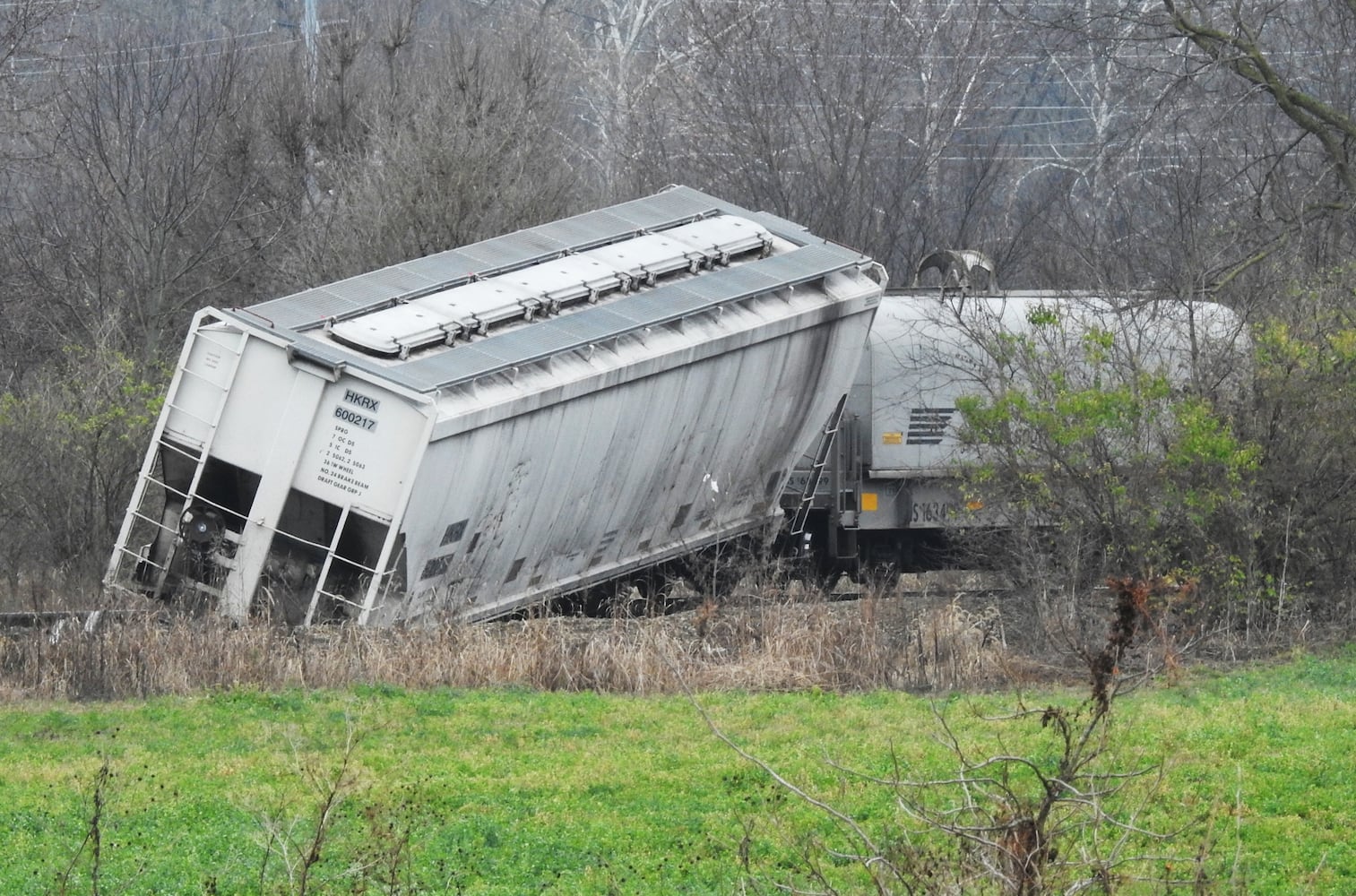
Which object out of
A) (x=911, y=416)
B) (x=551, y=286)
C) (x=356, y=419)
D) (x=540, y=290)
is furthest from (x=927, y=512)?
(x=356, y=419)

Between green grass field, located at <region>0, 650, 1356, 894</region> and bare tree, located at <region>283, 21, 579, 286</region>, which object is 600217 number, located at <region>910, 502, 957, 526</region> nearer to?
green grass field, located at <region>0, 650, 1356, 894</region>

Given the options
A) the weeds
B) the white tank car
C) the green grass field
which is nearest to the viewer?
the weeds

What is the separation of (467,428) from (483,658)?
1.93 meters

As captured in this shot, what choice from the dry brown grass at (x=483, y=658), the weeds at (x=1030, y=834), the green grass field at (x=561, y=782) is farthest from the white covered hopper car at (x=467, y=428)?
the weeds at (x=1030, y=834)

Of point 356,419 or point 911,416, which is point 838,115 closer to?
point 911,416

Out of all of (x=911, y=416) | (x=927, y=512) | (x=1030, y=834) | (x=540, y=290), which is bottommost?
(x=1030, y=834)

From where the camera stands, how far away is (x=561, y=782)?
1032 centimetres

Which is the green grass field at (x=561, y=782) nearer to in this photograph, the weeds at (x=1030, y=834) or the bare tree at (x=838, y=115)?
the weeds at (x=1030, y=834)

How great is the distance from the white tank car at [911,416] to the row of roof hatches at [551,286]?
7.27 ft

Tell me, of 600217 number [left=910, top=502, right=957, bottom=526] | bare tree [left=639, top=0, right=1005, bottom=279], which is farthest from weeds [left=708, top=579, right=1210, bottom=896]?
bare tree [left=639, top=0, right=1005, bottom=279]

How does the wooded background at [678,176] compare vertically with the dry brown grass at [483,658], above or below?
above

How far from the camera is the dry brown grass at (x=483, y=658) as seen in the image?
13.4m

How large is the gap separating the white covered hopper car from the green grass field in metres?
1.88

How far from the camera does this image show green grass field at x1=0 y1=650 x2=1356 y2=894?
8.26 meters
